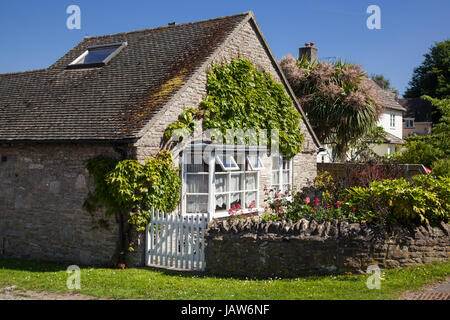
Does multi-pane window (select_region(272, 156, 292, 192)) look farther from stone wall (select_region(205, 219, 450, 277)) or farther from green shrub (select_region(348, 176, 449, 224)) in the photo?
stone wall (select_region(205, 219, 450, 277))

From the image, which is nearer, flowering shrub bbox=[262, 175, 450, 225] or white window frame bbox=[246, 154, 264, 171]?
flowering shrub bbox=[262, 175, 450, 225]

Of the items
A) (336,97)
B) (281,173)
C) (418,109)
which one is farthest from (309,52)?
(418,109)

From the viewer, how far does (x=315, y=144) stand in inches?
739

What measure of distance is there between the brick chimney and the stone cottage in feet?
34.2

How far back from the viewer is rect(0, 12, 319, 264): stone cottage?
11.2 metres

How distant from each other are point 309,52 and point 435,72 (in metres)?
29.5

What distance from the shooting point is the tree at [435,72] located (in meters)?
48.4

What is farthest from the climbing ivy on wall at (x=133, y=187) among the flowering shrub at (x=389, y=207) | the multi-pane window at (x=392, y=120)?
the multi-pane window at (x=392, y=120)

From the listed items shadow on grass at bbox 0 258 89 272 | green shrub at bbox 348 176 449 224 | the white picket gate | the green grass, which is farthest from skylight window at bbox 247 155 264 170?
shadow on grass at bbox 0 258 89 272

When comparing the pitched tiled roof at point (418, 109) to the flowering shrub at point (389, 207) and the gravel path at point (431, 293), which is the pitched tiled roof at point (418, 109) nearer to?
the flowering shrub at point (389, 207)
